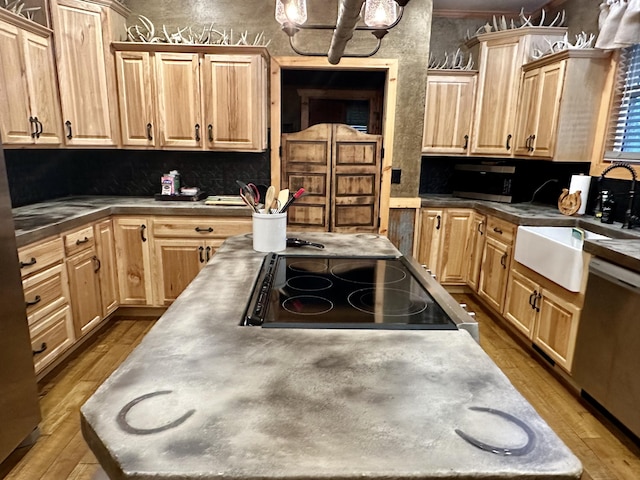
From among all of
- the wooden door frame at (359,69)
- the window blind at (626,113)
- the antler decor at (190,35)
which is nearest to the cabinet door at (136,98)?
the antler decor at (190,35)

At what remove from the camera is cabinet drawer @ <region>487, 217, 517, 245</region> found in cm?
313

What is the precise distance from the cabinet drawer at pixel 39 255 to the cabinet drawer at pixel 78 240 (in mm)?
70

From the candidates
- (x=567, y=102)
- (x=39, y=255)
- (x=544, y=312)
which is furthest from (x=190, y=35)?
(x=544, y=312)

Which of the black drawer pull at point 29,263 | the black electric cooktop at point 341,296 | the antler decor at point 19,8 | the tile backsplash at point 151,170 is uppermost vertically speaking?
the antler decor at point 19,8

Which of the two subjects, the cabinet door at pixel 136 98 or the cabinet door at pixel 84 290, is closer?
the cabinet door at pixel 84 290

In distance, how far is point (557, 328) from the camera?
254 centimetres

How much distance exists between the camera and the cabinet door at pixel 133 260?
10.5ft

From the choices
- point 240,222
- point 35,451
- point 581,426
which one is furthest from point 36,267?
point 581,426

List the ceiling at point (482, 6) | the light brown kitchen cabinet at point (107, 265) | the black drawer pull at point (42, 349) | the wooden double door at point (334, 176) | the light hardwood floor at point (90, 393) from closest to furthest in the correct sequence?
the light hardwood floor at point (90, 393) → the black drawer pull at point (42, 349) → the light brown kitchen cabinet at point (107, 265) → the wooden double door at point (334, 176) → the ceiling at point (482, 6)

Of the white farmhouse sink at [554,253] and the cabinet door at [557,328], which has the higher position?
the white farmhouse sink at [554,253]

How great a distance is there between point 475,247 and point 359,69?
6.04ft

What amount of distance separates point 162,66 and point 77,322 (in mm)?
1938

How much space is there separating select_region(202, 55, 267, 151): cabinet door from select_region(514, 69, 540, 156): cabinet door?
2.16 meters

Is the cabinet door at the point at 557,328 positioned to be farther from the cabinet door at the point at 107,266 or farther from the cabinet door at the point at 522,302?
the cabinet door at the point at 107,266
